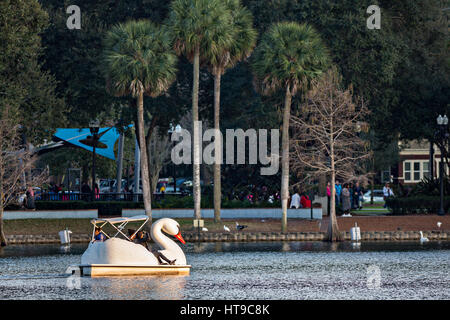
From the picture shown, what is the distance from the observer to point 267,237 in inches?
1905

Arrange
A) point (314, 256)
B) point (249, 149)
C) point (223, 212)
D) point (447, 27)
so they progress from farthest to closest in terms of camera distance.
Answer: point (447, 27) → point (249, 149) → point (223, 212) → point (314, 256)

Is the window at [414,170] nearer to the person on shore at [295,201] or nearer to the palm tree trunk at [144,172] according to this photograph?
the person on shore at [295,201]

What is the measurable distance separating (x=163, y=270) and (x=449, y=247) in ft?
53.9

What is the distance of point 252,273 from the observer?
33781mm

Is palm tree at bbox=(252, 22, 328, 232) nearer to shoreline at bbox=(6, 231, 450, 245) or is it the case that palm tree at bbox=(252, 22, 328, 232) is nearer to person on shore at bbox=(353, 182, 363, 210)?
shoreline at bbox=(6, 231, 450, 245)

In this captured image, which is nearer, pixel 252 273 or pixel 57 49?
pixel 252 273

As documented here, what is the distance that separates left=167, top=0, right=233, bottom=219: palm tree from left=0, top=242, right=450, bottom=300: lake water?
10.7 meters

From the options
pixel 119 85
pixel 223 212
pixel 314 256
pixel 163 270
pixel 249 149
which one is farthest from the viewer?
pixel 249 149

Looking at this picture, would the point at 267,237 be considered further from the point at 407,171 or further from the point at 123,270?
the point at 407,171

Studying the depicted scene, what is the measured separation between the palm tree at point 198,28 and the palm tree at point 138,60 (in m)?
0.78

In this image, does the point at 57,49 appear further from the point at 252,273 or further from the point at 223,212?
the point at 252,273

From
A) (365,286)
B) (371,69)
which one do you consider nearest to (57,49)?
(371,69)

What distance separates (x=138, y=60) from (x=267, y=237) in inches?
431

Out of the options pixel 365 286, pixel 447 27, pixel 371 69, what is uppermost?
Result: pixel 447 27
